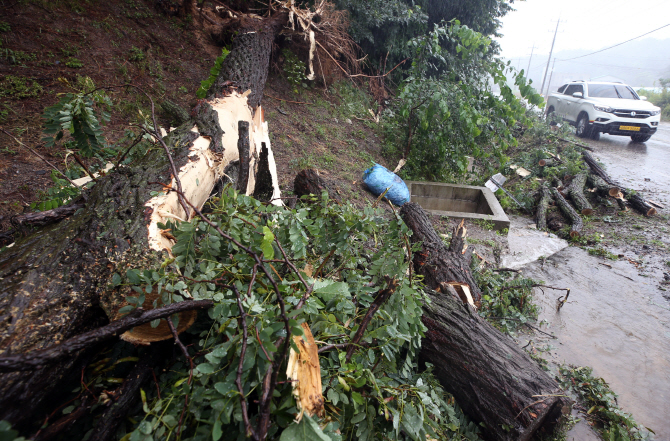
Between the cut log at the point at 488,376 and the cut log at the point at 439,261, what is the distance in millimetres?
546

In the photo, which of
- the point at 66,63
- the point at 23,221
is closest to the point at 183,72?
the point at 66,63

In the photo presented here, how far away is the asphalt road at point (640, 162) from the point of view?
716 cm

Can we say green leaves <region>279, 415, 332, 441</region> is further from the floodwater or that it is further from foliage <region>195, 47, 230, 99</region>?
foliage <region>195, 47, 230, 99</region>

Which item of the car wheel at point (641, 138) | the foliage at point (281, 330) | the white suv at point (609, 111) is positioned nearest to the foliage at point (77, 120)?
the foliage at point (281, 330)

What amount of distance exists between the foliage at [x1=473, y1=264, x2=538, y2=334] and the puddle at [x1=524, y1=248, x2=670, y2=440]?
23 cm

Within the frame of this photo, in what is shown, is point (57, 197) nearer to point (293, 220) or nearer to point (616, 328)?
point (293, 220)

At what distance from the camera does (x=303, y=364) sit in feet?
3.76

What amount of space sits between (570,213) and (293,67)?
6180 mm

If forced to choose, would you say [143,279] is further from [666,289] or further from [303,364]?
[666,289]

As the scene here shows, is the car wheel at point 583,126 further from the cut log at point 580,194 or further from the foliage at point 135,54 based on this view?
the foliage at point 135,54

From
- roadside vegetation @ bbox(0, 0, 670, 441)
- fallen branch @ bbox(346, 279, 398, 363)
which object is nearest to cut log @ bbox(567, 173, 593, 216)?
roadside vegetation @ bbox(0, 0, 670, 441)

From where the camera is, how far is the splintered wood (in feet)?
3.44

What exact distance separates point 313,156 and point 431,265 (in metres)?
3.36

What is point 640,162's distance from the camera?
8.73 meters
